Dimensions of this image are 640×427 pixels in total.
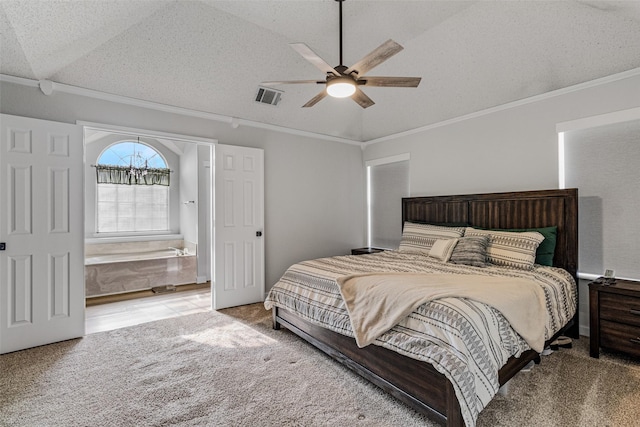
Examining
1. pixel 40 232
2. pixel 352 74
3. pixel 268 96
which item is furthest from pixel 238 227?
pixel 352 74

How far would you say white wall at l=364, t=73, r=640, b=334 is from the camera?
313cm

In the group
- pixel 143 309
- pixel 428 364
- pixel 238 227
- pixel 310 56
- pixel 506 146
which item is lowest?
pixel 143 309

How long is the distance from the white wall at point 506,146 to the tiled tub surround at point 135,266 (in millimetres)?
4234

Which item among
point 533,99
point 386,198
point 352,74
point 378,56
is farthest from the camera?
point 386,198

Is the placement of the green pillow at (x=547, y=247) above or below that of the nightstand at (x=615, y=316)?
above

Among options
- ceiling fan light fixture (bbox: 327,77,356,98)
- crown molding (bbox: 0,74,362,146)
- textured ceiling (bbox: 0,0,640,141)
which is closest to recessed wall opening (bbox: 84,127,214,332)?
crown molding (bbox: 0,74,362,146)

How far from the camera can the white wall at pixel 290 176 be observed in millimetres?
3402

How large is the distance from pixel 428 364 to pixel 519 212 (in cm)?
254

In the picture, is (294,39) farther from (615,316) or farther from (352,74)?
(615,316)

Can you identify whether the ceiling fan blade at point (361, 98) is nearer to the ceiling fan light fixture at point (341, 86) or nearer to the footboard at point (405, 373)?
the ceiling fan light fixture at point (341, 86)

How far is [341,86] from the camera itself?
2.43 metres

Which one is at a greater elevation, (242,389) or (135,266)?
(135,266)

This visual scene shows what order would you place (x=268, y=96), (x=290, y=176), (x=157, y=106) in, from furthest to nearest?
(x=290, y=176) < (x=268, y=96) < (x=157, y=106)

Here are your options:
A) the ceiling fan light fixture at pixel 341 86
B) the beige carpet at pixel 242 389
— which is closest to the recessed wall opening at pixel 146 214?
the beige carpet at pixel 242 389
